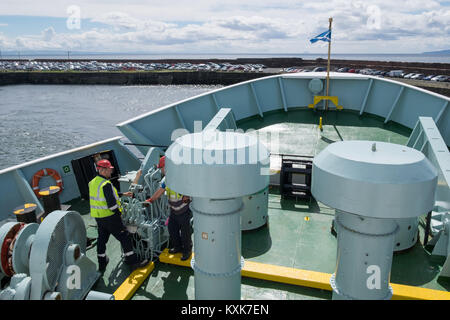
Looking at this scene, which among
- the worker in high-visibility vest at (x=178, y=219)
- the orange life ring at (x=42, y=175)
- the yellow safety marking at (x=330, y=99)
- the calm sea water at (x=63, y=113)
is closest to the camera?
the worker in high-visibility vest at (x=178, y=219)

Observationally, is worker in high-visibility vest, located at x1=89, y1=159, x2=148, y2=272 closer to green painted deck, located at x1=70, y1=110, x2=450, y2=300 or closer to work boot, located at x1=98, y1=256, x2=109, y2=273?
work boot, located at x1=98, y1=256, x2=109, y2=273

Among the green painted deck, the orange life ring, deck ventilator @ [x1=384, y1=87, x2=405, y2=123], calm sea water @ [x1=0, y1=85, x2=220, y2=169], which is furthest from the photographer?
calm sea water @ [x1=0, y1=85, x2=220, y2=169]

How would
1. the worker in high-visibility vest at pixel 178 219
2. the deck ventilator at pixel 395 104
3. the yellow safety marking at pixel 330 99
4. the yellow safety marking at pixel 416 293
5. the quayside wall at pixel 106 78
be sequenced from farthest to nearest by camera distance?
the quayside wall at pixel 106 78 < the yellow safety marking at pixel 330 99 < the deck ventilator at pixel 395 104 < the worker in high-visibility vest at pixel 178 219 < the yellow safety marking at pixel 416 293

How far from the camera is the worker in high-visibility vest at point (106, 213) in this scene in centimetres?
436

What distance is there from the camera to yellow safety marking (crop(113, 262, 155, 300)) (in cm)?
417

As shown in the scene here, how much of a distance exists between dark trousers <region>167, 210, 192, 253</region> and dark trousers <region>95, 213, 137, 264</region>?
59 cm

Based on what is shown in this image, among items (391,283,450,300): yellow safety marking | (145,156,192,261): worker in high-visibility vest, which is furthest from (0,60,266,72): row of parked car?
(391,283,450,300): yellow safety marking

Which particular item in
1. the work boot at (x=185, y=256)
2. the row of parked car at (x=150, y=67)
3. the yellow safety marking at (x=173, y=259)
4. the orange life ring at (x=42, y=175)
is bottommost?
the yellow safety marking at (x=173, y=259)

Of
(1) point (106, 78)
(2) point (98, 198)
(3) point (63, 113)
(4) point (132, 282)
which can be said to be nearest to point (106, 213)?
(2) point (98, 198)

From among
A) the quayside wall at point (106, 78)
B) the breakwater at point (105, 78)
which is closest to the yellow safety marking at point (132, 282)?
the quayside wall at point (106, 78)

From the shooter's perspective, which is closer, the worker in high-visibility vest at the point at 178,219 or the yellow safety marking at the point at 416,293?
the yellow safety marking at the point at 416,293

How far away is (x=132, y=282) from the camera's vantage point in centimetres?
438

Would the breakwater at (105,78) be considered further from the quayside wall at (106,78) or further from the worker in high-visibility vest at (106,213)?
the worker in high-visibility vest at (106,213)

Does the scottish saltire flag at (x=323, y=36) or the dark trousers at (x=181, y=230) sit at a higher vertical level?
the scottish saltire flag at (x=323, y=36)
